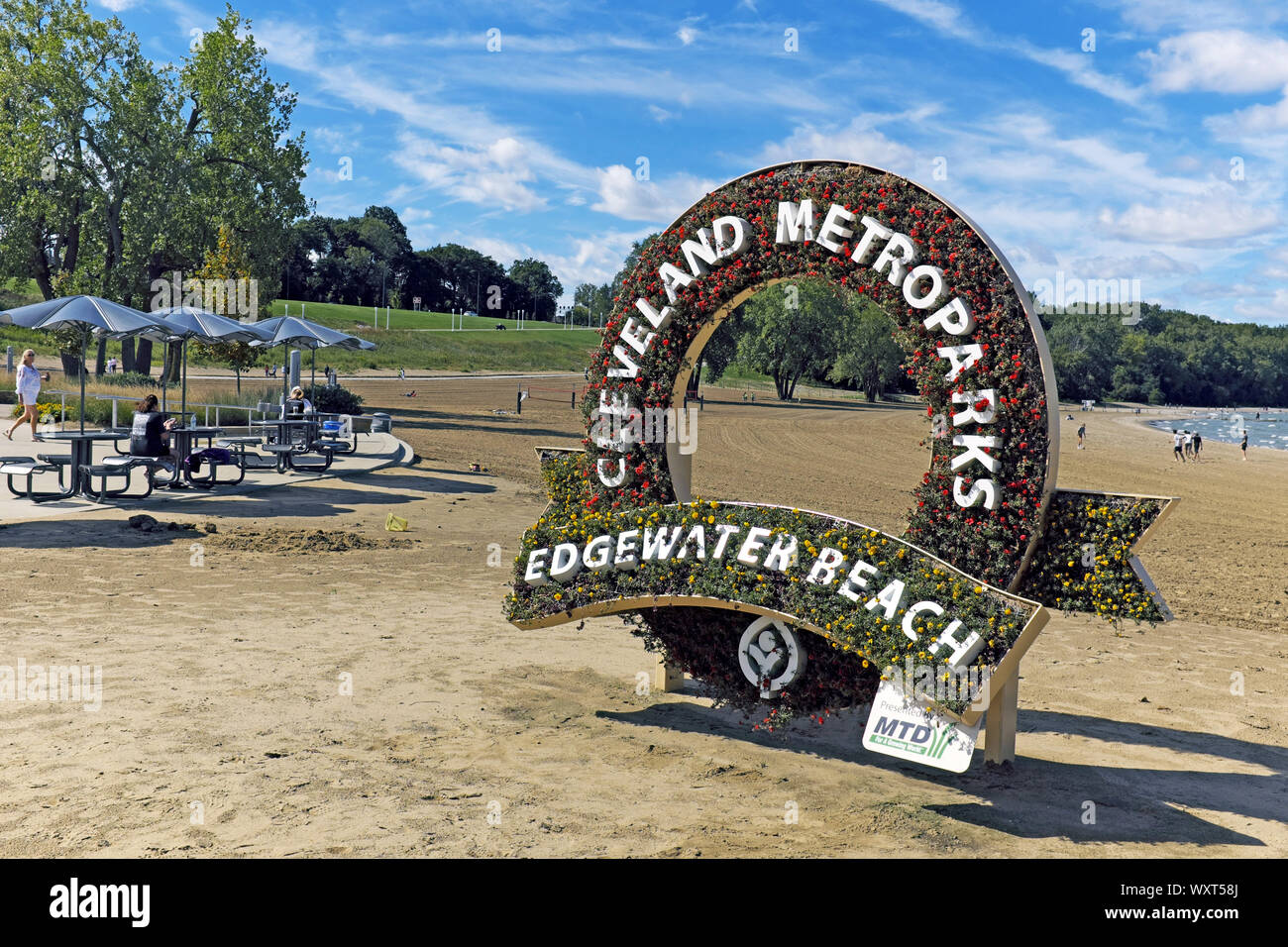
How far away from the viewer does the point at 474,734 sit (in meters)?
6.93

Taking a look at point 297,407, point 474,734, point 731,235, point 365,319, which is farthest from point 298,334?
point 365,319

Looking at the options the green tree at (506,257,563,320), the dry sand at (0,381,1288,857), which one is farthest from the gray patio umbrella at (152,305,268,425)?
the green tree at (506,257,563,320)

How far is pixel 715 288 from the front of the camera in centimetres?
771

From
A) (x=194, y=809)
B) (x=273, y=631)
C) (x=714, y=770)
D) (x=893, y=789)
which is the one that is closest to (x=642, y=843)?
(x=714, y=770)

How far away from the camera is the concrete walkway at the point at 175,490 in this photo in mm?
14547

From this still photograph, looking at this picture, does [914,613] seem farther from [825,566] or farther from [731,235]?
[731,235]

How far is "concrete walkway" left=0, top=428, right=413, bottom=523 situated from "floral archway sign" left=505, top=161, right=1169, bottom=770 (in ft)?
31.8

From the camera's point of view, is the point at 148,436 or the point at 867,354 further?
the point at 867,354

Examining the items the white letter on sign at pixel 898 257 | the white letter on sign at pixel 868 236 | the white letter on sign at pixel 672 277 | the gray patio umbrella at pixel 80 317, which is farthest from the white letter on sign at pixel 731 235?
the gray patio umbrella at pixel 80 317

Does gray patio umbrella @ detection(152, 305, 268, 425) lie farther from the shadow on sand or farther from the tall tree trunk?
the tall tree trunk

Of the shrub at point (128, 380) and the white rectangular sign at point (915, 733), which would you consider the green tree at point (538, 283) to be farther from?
the white rectangular sign at point (915, 733)

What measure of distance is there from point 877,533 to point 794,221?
2.31 meters

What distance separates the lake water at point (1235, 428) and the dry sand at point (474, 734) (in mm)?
62221
